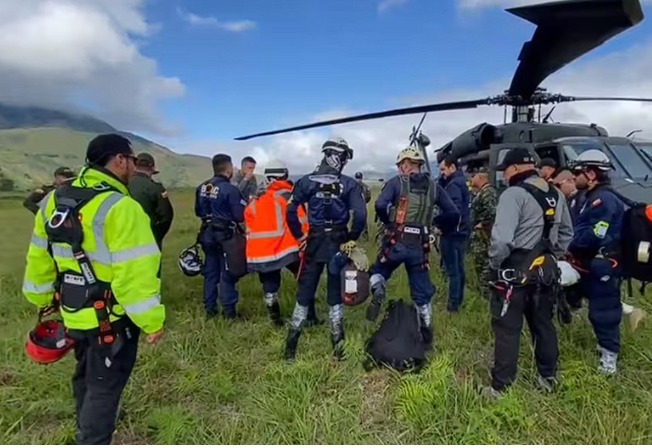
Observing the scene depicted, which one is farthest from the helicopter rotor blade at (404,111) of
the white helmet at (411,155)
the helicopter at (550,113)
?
the white helmet at (411,155)

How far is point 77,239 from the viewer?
→ 2.10 meters

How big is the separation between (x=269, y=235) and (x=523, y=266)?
234 centimetres

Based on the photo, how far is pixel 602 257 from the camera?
3430mm

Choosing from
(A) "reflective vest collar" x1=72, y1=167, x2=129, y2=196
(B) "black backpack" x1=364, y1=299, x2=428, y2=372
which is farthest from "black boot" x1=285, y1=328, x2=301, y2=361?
(A) "reflective vest collar" x1=72, y1=167, x2=129, y2=196

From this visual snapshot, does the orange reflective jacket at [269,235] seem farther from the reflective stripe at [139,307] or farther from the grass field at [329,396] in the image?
the reflective stripe at [139,307]

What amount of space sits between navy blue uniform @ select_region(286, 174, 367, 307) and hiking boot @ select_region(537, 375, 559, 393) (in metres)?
1.56

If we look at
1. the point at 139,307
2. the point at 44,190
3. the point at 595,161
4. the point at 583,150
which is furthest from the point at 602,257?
the point at 44,190

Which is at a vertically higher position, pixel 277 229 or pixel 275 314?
pixel 277 229

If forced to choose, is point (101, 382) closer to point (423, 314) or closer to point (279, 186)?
point (423, 314)

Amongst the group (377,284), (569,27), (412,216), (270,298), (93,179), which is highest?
(569,27)

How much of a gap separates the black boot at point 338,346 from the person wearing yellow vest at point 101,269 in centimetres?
187

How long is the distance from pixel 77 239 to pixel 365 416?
1.95 m

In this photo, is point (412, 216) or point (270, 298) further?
point (270, 298)

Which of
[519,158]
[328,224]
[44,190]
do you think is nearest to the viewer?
[519,158]
